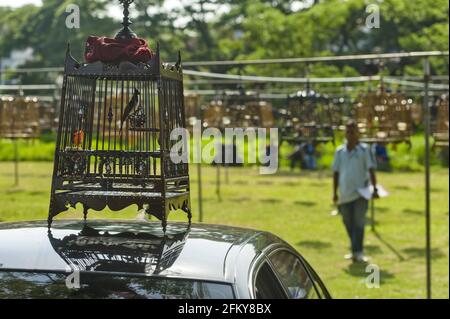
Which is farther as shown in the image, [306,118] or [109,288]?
[306,118]

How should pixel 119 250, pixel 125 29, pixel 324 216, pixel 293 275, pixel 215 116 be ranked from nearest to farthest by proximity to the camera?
pixel 119 250 → pixel 293 275 → pixel 125 29 → pixel 215 116 → pixel 324 216

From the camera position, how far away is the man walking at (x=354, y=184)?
35.1 ft

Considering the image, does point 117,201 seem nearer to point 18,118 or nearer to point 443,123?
point 443,123

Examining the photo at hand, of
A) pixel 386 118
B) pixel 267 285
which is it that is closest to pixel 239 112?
pixel 386 118

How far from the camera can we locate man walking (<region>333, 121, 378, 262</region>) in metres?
10.7

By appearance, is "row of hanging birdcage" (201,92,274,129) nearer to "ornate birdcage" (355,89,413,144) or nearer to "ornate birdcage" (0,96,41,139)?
"ornate birdcage" (355,89,413,144)

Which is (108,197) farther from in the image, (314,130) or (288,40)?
(288,40)

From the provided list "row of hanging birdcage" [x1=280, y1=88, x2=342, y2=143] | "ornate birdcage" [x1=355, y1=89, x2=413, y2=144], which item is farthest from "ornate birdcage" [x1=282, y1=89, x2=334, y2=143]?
"ornate birdcage" [x1=355, y1=89, x2=413, y2=144]

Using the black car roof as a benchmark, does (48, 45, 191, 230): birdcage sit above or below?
above

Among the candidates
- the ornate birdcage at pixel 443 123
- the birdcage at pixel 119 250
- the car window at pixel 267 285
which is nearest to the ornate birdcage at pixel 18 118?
the ornate birdcage at pixel 443 123

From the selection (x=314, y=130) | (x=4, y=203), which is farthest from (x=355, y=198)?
(x=4, y=203)

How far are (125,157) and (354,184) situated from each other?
6602 millimetres

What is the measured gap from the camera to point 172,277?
3.19m

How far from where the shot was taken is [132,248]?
3514 mm
